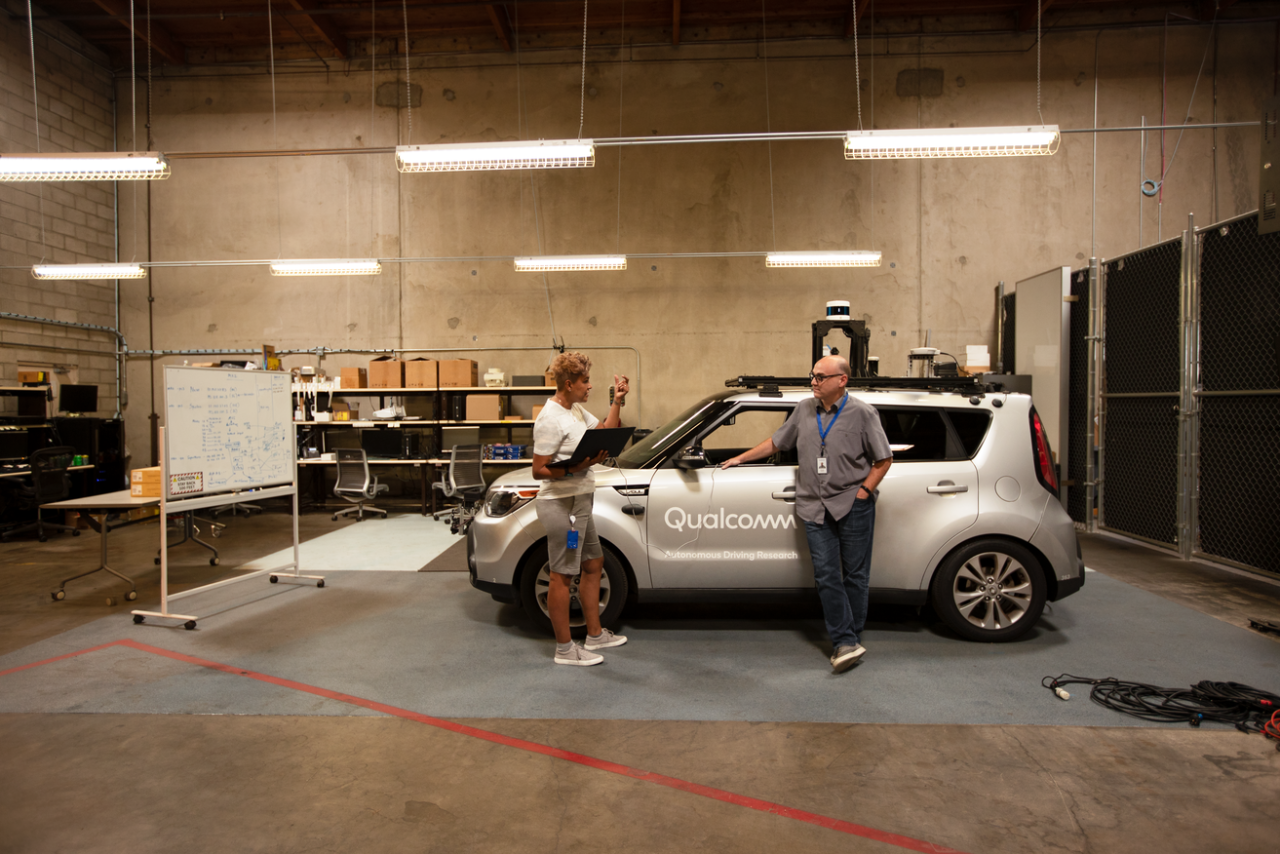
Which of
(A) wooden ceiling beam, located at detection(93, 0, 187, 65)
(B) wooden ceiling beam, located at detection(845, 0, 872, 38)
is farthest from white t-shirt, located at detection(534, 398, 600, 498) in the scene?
(A) wooden ceiling beam, located at detection(93, 0, 187, 65)

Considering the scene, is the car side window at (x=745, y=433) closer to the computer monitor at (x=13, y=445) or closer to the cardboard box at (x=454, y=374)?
the cardboard box at (x=454, y=374)

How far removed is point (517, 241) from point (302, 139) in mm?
3998

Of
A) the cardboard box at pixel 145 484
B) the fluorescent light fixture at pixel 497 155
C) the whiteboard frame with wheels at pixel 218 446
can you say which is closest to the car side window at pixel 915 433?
the fluorescent light fixture at pixel 497 155

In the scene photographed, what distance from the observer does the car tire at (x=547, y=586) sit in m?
3.74

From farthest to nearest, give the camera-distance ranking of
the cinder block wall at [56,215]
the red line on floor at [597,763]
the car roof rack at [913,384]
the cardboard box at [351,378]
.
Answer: the cardboard box at [351,378], the cinder block wall at [56,215], the car roof rack at [913,384], the red line on floor at [597,763]

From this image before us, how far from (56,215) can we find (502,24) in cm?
738

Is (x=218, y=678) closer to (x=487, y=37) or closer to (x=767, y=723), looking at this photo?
(x=767, y=723)

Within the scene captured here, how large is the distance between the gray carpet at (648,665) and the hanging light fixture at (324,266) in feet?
17.4

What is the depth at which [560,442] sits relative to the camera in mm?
3277

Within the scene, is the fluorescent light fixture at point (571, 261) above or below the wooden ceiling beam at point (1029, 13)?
below

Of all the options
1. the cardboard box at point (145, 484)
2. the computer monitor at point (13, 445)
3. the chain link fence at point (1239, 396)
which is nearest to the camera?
the cardboard box at point (145, 484)

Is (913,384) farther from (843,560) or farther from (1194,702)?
(1194,702)

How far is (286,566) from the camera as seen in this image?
5.78 metres

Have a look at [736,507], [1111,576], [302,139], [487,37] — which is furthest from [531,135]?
[1111,576]
